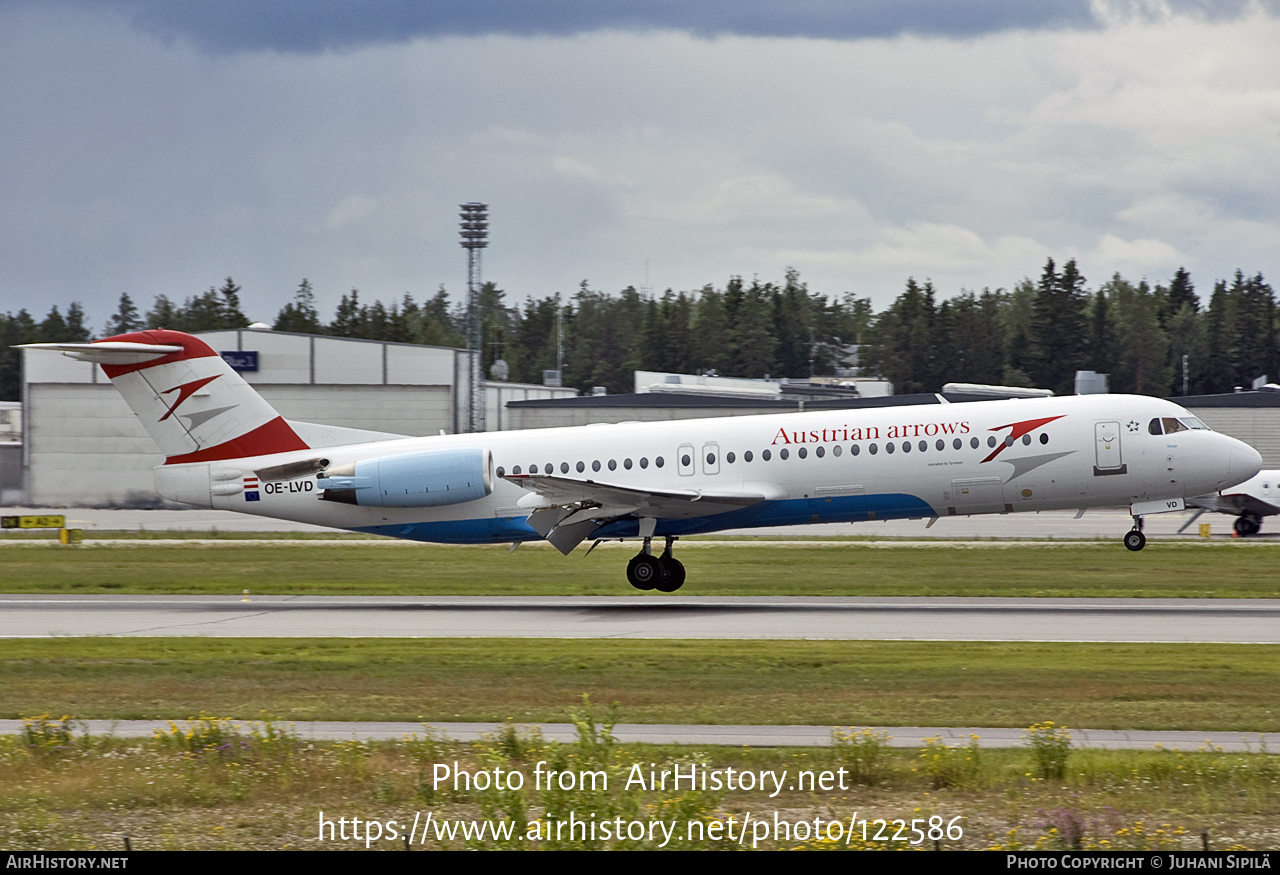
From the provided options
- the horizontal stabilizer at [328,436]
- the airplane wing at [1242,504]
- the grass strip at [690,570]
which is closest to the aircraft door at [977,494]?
the grass strip at [690,570]

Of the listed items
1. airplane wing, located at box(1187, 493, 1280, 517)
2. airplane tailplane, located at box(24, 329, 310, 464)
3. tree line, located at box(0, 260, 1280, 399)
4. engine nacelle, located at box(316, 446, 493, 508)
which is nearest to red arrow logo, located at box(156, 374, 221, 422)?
airplane tailplane, located at box(24, 329, 310, 464)

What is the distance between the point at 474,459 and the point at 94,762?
55.4 feet

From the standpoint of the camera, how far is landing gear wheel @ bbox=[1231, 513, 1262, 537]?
46.5 m

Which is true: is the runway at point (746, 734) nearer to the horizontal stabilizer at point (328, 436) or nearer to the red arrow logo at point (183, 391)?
the red arrow logo at point (183, 391)

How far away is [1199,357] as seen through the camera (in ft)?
427

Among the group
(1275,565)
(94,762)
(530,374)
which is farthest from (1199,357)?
(94,762)

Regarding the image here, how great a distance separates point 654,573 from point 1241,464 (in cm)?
1293

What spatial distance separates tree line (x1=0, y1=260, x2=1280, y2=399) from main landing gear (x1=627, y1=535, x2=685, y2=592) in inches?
2942

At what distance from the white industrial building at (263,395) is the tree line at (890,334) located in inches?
1441

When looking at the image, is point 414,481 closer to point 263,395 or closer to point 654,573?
point 654,573

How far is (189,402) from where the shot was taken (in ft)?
95.0

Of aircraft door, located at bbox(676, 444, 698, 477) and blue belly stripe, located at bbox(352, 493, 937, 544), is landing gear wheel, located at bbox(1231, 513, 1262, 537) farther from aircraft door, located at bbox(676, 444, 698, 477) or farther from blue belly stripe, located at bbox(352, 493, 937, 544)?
aircraft door, located at bbox(676, 444, 698, 477)

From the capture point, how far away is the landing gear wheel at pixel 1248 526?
152 ft

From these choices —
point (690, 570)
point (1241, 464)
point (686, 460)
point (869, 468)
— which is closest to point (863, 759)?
point (869, 468)
